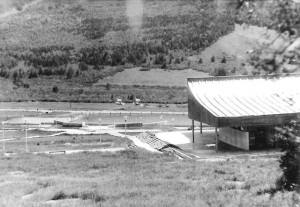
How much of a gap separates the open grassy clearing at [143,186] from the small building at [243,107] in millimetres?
8998

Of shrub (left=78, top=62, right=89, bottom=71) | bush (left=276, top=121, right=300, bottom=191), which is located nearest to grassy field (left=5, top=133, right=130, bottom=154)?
bush (left=276, top=121, right=300, bottom=191)

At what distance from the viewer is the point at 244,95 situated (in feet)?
152

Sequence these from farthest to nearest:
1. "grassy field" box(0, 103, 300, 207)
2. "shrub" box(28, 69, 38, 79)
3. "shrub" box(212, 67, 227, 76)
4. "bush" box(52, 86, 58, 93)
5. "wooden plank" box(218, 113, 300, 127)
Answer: "shrub" box(28, 69, 38, 79), "shrub" box(212, 67, 227, 76), "bush" box(52, 86, 58, 93), "wooden plank" box(218, 113, 300, 127), "grassy field" box(0, 103, 300, 207)

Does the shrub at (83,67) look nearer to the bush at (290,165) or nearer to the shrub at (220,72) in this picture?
the shrub at (220,72)

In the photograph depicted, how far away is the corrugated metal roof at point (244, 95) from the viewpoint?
43.0m

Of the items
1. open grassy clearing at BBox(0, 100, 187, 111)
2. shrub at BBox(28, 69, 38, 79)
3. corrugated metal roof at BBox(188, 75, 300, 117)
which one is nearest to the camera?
corrugated metal roof at BBox(188, 75, 300, 117)

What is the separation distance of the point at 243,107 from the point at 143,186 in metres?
23.9

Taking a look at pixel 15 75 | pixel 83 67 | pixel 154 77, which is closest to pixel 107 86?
pixel 154 77

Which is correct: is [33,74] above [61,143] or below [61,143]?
above

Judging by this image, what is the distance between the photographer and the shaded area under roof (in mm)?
41844

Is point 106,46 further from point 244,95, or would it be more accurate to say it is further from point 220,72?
point 244,95

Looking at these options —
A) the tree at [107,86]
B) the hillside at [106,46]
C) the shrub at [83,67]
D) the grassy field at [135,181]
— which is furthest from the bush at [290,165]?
the shrub at [83,67]

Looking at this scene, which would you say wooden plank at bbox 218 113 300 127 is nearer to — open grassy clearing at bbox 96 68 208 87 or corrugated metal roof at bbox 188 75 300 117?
corrugated metal roof at bbox 188 75 300 117

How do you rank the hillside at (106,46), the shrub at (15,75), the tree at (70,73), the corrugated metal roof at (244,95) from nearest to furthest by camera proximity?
1. the corrugated metal roof at (244,95)
2. the hillside at (106,46)
3. the shrub at (15,75)
4. the tree at (70,73)
